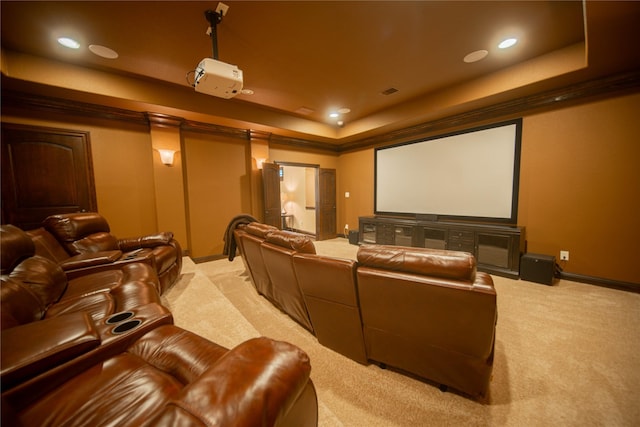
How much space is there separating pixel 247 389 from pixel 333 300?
45.2 inches

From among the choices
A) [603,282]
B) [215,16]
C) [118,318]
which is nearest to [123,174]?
[215,16]

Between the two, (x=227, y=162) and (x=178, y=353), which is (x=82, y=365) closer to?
(x=178, y=353)

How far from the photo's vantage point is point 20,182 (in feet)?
10.6

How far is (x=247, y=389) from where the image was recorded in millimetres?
614

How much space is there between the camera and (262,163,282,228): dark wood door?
5.12 meters

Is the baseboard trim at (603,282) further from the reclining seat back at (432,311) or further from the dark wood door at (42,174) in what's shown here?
the dark wood door at (42,174)

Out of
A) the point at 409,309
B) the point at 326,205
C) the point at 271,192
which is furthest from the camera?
the point at 326,205

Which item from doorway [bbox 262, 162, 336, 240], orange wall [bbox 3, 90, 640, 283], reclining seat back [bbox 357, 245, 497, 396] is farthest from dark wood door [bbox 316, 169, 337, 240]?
reclining seat back [bbox 357, 245, 497, 396]

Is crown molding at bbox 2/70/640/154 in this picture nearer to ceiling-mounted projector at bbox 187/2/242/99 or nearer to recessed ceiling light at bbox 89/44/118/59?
recessed ceiling light at bbox 89/44/118/59

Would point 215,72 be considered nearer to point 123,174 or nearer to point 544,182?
point 123,174

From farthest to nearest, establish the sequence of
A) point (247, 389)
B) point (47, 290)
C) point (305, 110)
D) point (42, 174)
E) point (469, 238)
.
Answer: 1. point (305, 110)
2. point (469, 238)
3. point (42, 174)
4. point (47, 290)
5. point (247, 389)

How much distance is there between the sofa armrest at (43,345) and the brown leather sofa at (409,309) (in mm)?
1195

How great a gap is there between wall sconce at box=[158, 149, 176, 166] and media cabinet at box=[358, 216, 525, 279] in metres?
4.23

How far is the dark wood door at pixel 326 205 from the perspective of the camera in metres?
6.39
